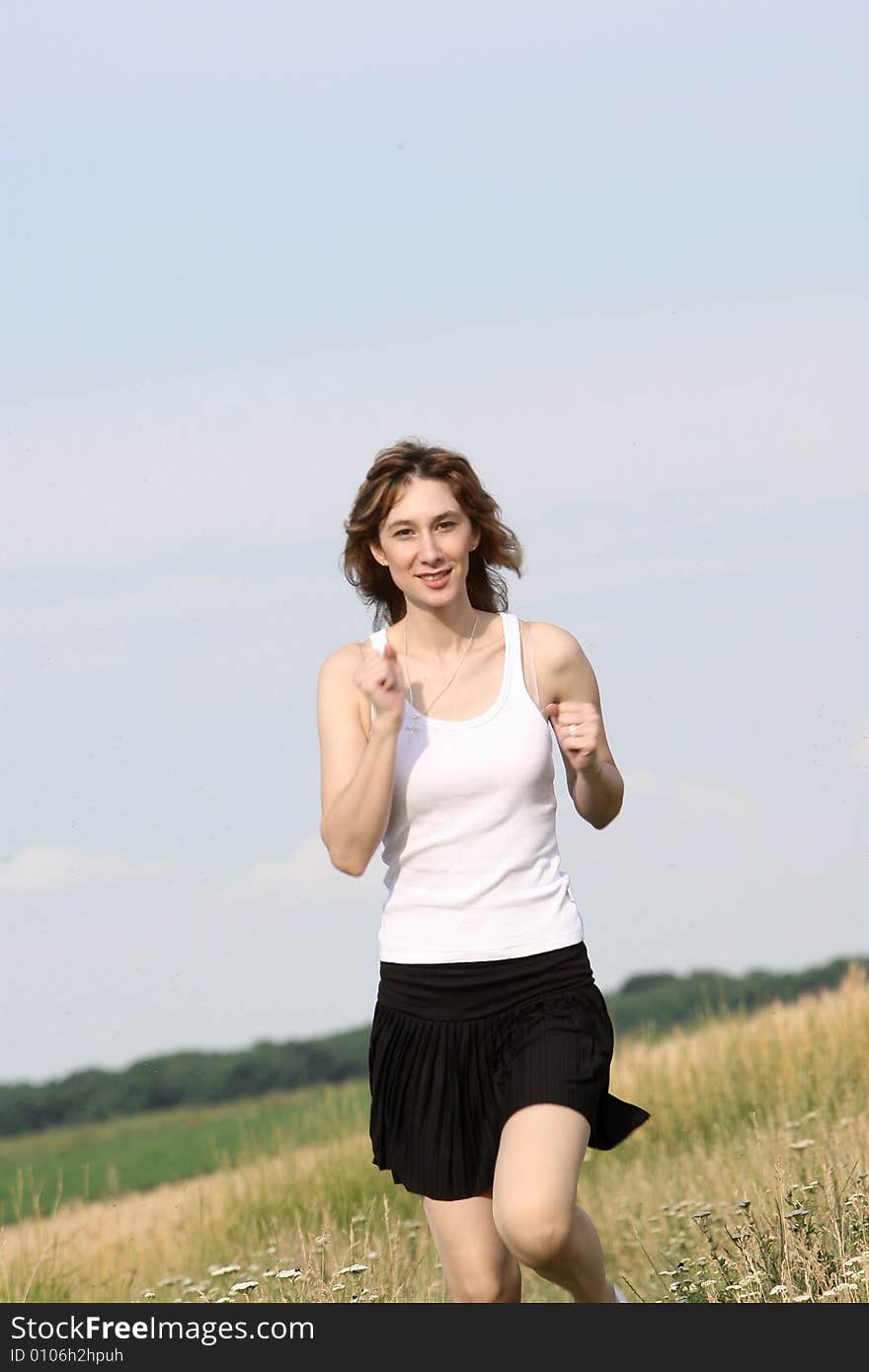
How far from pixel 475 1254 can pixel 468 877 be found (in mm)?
1095

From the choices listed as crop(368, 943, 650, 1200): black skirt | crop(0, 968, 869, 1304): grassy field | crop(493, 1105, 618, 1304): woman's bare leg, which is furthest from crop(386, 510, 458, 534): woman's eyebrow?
crop(0, 968, 869, 1304): grassy field

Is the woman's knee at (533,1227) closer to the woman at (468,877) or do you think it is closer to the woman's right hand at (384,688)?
the woman at (468,877)

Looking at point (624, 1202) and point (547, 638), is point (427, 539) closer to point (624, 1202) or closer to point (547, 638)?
point (547, 638)

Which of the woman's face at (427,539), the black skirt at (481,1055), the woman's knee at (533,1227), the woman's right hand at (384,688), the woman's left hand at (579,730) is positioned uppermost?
the woman's face at (427,539)

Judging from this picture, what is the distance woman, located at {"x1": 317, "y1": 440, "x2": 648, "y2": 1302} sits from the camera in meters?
4.77

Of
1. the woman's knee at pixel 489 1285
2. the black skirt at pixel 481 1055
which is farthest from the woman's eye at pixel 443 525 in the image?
the woman's knee at pixel 489 1285

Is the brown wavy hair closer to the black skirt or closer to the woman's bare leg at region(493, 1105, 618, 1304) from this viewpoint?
the black skirt

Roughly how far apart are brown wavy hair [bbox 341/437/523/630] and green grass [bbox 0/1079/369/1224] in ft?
12.6

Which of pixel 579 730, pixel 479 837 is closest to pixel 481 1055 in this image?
pixel 479 837

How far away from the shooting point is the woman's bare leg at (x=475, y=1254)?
16.2ft

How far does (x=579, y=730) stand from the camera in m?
4.87

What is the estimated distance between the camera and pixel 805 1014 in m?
11.2
